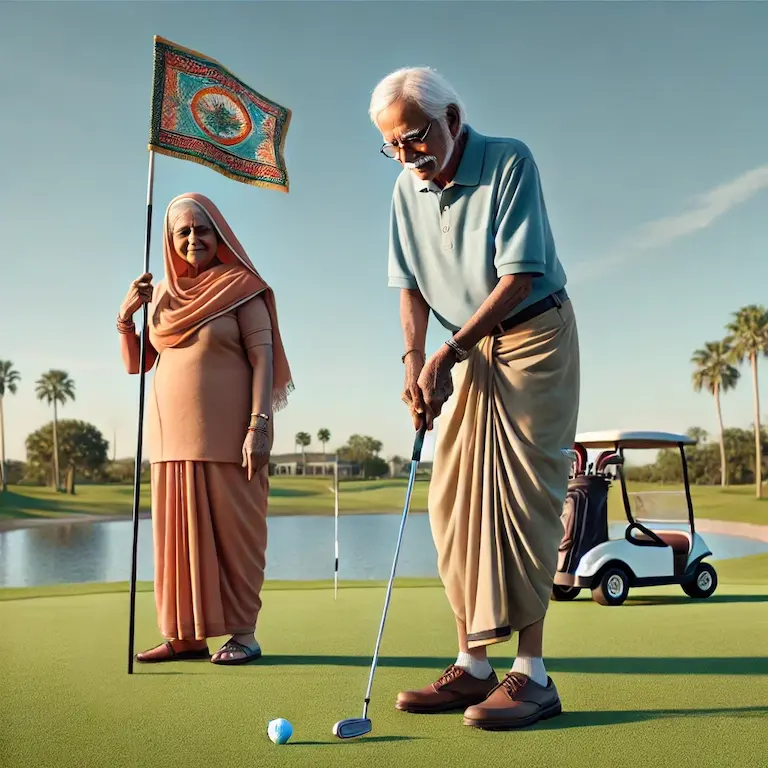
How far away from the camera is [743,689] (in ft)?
9.87

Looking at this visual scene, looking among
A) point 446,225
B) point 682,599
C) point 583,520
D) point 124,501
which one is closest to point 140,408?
point 446,225

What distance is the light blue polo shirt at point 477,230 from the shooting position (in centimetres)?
280

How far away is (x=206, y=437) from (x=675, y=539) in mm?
5287

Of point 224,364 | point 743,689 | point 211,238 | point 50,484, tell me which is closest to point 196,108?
point 211,238

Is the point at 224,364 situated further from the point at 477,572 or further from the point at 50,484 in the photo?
the point at 50,484

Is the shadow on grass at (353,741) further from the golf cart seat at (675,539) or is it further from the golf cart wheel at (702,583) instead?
the golf cart wheel at (702,583)

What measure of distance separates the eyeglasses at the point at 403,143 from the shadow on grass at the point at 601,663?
194 cm

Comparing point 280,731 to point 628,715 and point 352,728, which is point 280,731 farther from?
point 628,715

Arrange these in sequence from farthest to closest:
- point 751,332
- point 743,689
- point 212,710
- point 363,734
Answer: point 751,332 → point 743,689 → point 212,710 → point 363,734

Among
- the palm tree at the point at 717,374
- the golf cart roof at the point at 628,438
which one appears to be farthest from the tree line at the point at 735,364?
the golf cart roof at the point at 628,438

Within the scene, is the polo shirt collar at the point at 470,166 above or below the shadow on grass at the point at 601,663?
above

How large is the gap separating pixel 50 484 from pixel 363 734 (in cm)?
5877

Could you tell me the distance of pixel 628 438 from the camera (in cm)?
792

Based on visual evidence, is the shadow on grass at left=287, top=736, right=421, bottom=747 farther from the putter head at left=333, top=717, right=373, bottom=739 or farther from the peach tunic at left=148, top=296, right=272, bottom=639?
the peach tunic at left=148, top=296, right=272, bottom=639
